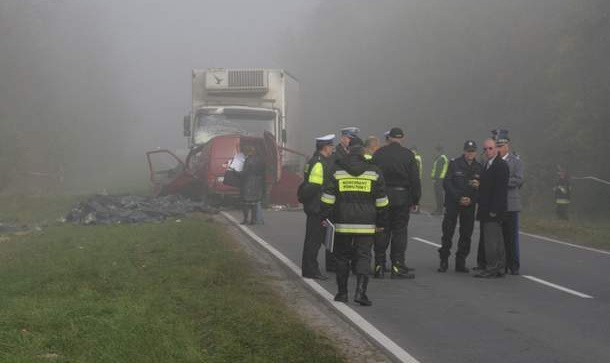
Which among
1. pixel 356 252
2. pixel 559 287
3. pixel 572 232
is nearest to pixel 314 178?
pixel 356 252

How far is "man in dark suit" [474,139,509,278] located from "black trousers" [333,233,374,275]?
8.98 feet

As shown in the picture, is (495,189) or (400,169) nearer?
(400,169)

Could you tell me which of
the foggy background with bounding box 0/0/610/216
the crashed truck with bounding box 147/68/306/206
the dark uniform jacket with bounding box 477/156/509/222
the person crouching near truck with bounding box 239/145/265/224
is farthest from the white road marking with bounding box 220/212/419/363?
the foggy background with bounding box 0/0/610/216

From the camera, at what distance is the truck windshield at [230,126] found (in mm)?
22703

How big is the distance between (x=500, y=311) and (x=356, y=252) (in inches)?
62.6

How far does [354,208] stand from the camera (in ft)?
26.8

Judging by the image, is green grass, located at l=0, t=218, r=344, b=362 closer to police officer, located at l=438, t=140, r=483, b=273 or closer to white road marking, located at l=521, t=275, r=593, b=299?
police officer, located at l=438, t=140, r=483, b=273

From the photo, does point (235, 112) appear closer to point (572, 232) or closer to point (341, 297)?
point (572, 232)

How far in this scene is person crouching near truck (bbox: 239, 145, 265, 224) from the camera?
1650 cm

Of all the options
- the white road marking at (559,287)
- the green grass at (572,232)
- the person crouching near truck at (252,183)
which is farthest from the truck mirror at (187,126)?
the white road marking at (559,287)

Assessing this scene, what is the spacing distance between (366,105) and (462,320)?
1687 inches

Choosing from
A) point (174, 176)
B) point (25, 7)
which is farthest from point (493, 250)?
point (25, 7)

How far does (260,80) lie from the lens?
22.9 metres

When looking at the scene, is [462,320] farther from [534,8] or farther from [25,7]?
[25,7]
